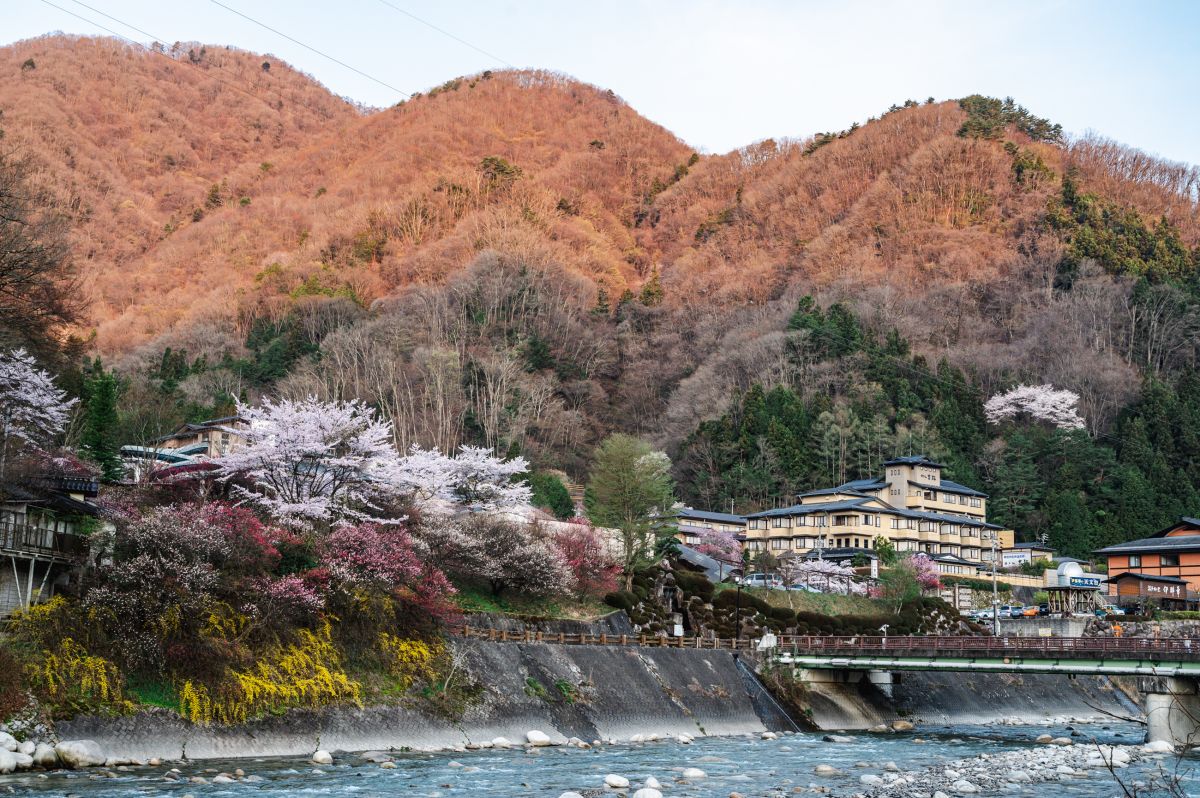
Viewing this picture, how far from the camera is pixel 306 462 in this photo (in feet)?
113

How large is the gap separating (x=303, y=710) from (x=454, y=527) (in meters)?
13.9

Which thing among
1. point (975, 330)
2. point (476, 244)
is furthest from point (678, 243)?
point (975, 330)

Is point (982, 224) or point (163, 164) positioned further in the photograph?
point (163, 164)

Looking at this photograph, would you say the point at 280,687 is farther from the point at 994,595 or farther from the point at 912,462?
the point at 912,462

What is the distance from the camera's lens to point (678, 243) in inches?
5610

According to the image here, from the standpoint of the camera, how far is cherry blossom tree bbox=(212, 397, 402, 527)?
33.1 metres

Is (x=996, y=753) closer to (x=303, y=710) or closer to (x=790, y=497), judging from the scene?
(x=303, y=710)

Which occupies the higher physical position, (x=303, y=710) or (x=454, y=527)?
(x=454, y=527)

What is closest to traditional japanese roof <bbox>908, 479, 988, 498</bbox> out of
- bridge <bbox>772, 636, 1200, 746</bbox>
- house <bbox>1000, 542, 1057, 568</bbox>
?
house <bbox>1000, 542, 1057, 568</bbox>

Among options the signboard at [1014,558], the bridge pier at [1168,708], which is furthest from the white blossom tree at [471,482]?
the signboard at [1014,558]

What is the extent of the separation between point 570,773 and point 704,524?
46.4 meters

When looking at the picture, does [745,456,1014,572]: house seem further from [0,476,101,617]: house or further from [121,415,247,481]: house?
[0,476,101,617]: house

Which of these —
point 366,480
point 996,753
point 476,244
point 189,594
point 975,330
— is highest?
point 476,244

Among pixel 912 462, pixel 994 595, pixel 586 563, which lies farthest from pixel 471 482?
pixel 912 462
